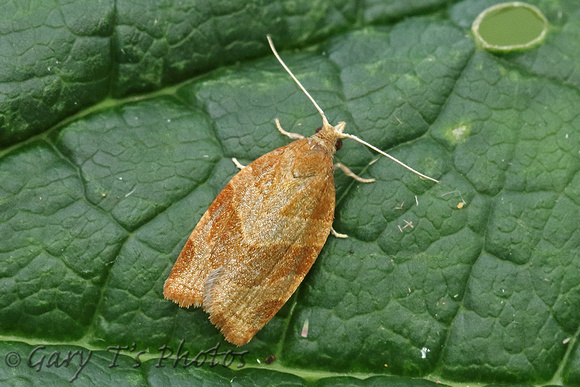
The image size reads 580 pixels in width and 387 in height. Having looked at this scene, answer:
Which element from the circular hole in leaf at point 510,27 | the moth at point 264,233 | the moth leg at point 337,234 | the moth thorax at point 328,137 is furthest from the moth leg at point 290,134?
the circular hole in leaf at point 510,27

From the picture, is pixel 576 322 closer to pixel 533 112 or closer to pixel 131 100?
pixel 533 112

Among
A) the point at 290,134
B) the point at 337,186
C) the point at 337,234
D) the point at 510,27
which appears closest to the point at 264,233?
the point at 337,234

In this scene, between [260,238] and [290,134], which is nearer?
[260,238]

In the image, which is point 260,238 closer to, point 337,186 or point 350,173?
point 337,186

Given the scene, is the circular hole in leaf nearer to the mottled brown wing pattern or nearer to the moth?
the moth

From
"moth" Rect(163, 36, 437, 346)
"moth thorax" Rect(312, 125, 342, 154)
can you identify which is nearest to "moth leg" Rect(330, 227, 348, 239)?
"moth" Rect(163, 36, 437, 346)

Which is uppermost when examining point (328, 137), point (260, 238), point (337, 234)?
point (328, 137)
